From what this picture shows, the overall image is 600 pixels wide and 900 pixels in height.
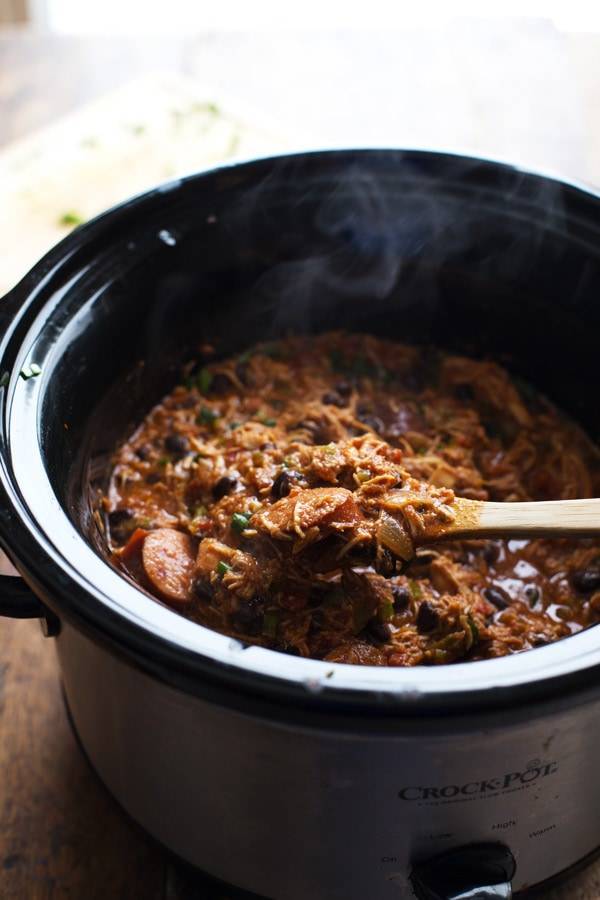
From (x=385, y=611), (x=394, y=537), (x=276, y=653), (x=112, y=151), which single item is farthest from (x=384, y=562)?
(x=112, y=151)

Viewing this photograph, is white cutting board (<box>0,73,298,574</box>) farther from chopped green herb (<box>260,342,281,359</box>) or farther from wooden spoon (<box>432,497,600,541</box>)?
wooden spoon (<box>432,497,600,541</box>)

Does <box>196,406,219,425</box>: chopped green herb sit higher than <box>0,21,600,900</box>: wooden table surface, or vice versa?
<box>0,21,600,900</box>: wooden table surface

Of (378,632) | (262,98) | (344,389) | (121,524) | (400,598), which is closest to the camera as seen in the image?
(378,632)

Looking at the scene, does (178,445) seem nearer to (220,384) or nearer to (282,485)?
(220,384)

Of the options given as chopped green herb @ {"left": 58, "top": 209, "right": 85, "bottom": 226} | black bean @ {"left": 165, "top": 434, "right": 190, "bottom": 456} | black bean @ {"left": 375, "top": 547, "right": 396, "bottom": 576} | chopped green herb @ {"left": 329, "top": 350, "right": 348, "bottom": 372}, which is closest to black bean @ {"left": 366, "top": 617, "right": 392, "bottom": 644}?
black bean @ {"left": 375, "top": 547, "right": 396, "bottom": 576}

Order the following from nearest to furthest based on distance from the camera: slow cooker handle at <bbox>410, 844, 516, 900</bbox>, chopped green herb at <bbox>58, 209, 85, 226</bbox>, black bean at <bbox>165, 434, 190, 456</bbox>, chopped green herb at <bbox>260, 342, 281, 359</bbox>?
slow cooker handle at <bbox>410, 844, 516, 900</bbox> → black bean at <bbox>165, 434, 190, 456</bbox> → chopped green herb at <bbox>260, 342, 281, 359</bbox> → chopped green herb at <bbox>58, 209, 85, 226</bbox>

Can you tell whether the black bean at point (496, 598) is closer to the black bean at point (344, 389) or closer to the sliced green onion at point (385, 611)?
the sliced green onion at point (385, 611)

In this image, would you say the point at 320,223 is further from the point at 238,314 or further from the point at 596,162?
the point at 596,162

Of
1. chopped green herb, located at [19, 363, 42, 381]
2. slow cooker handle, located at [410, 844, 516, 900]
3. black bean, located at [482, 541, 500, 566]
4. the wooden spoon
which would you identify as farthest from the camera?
black bean, located at [482, 541, 500, 566]
